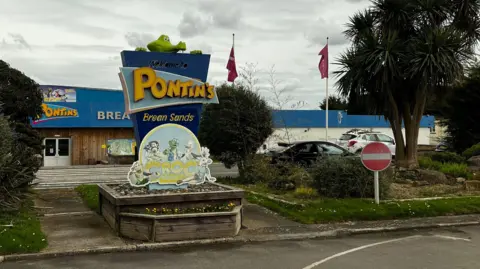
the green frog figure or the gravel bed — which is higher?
the green frog figure

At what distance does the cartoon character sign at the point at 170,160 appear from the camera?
9.69 meters

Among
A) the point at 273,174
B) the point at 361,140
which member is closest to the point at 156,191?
the point at 273,174

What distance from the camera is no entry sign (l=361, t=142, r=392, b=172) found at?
10758 mm

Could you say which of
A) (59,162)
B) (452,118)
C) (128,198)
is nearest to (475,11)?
(452,118)

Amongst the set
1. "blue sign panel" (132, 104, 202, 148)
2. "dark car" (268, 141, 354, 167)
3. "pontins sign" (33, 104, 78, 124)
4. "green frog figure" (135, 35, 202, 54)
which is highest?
"green frog figure" (135, 35, 202, 54)

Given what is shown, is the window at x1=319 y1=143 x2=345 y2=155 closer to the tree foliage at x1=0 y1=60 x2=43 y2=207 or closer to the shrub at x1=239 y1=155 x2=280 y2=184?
the shrub at x1=239 y1=155 x2=280 y2=184

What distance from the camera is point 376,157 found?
35.4 ft

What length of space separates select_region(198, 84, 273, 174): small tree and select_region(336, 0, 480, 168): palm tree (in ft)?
12.5

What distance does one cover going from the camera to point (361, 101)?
18.4 meters

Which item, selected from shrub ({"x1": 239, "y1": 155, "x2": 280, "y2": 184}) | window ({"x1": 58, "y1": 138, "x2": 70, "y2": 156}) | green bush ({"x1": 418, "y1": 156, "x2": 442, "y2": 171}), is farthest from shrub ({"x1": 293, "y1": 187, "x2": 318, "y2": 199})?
window ({"x1": 58, "y1": 138, "x2": 70, "y2": 156})

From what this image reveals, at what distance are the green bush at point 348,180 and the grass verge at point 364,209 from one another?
69 centimetres

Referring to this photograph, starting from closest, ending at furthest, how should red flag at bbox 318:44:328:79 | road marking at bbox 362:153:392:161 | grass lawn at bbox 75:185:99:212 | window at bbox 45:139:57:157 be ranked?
road marking at bbox 362:153:392:161
grass lawn at bbox 75:185:99:212
red flag at bbox 318:44:328:79
window at bbox 45:139:57:157

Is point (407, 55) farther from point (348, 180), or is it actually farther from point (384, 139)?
point (384, 139)

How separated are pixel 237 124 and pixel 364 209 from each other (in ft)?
21.2
